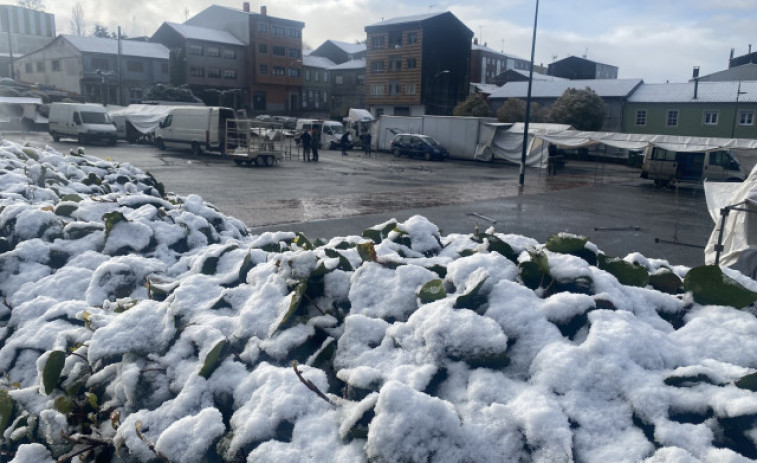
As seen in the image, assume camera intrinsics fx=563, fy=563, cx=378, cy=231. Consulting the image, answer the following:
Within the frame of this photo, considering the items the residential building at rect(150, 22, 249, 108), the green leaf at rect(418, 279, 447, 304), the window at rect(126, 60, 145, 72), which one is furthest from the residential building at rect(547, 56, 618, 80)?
the green leaf at rect(418, 279, 447, 304)

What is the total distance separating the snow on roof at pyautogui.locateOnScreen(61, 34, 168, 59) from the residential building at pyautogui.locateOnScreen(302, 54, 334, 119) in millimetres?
18040

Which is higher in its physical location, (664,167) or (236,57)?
(236,57)

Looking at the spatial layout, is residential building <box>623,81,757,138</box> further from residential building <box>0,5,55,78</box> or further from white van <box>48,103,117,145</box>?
residential building <box>0,5,55,78</box>

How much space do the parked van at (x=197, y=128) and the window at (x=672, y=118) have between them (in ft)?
117

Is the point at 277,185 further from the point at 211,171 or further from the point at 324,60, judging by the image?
the point at 324,60

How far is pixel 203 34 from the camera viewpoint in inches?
2425

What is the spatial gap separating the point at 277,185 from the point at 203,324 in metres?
18.4

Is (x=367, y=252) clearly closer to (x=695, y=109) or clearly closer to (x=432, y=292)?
(x=432, y=292)

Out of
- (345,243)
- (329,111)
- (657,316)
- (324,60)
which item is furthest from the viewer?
(324,60)

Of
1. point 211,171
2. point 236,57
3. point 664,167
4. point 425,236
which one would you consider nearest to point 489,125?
point 664,167

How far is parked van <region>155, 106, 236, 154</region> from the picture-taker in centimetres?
2983

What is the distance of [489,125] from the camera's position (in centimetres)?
3538

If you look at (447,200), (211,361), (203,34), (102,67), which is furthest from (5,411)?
(203,34)

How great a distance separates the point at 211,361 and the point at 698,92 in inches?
2082
